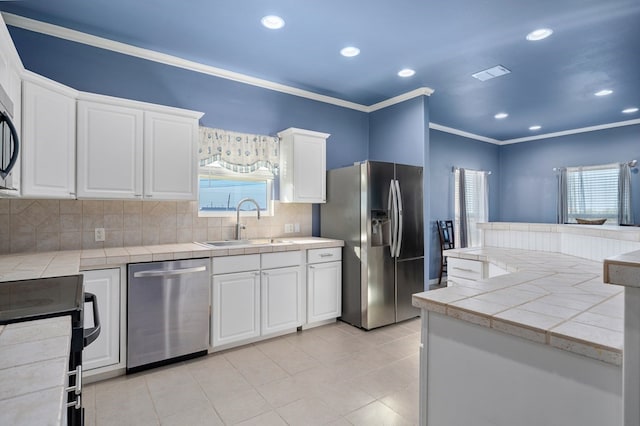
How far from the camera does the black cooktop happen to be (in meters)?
1.07

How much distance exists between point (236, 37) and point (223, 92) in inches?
30.8

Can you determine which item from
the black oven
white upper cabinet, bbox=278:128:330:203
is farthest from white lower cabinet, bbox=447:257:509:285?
the black oven

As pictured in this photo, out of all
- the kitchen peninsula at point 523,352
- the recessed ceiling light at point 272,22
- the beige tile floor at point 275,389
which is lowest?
the beige tile floor at point 275,389

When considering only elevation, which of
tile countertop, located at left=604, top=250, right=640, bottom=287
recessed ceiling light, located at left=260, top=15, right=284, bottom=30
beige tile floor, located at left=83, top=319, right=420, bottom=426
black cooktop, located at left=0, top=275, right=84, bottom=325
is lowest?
beige tile floor, located at left=83, top=319, right=420, bottom=426

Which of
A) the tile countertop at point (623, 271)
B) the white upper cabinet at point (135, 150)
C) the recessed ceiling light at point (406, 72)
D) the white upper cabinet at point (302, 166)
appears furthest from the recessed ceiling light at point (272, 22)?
the tile countertop at point (623, 271)

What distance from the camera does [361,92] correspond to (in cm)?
415

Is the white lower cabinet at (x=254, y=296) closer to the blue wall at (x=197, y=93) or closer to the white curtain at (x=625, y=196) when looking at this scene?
the blue wall at (x=197, y=93)

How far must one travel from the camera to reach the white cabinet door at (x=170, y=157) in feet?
9.27

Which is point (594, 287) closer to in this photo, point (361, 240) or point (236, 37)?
point (361, 240)

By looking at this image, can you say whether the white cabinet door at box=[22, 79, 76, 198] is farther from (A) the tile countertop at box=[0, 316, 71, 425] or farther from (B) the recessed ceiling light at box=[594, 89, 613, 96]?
(B) the recessed ceiling light at box=[594, 89, 613, 96]

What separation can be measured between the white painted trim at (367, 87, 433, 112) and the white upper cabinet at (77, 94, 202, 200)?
252 cm

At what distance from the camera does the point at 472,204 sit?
20.5ft

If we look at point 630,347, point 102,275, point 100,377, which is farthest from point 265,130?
point 630,347

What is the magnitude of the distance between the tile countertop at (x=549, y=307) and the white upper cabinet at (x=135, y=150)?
240cm
